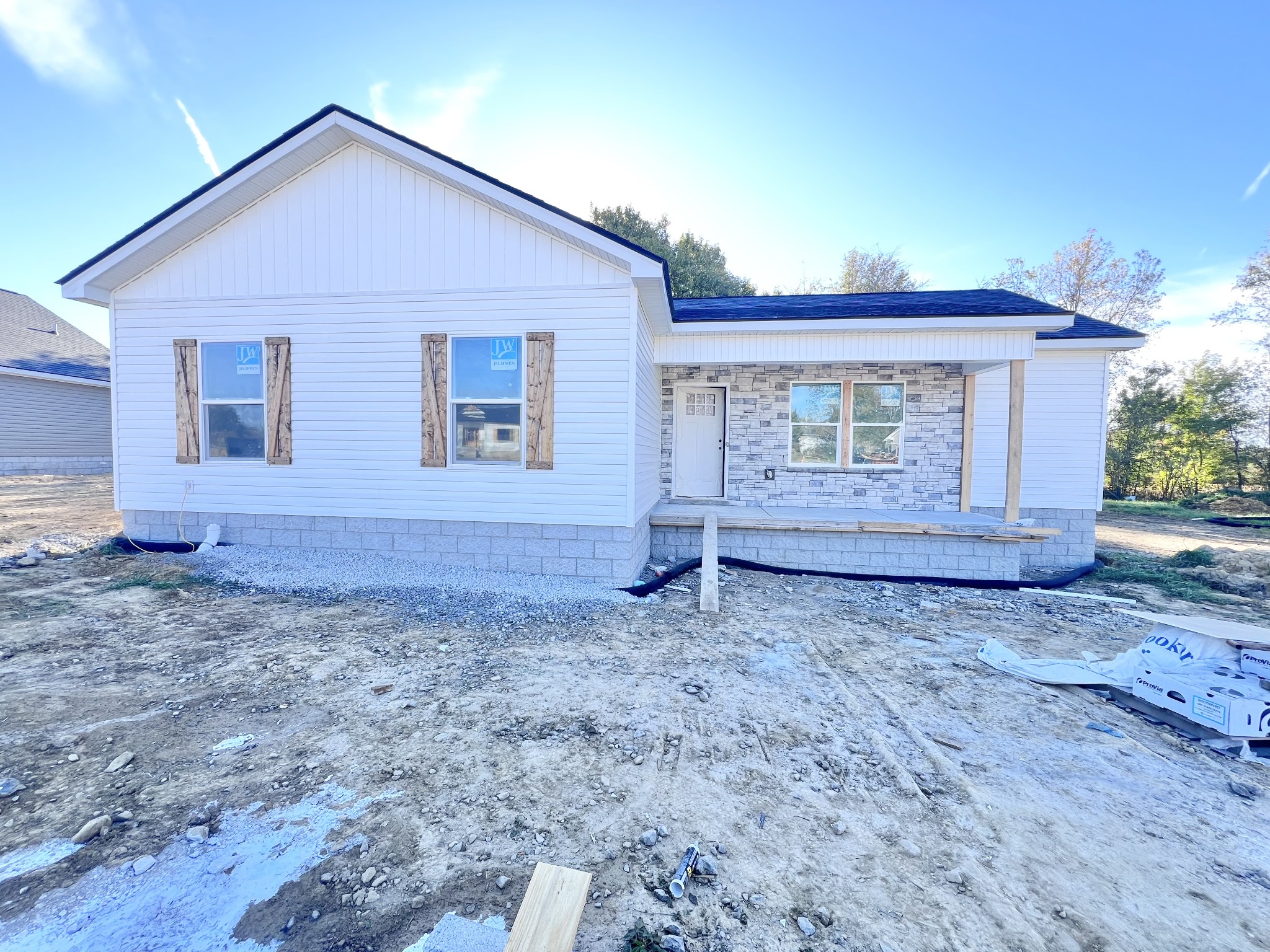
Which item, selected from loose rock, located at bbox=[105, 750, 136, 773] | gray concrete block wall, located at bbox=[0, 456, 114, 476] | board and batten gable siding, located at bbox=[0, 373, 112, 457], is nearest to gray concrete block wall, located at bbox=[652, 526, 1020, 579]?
loose rock, located at bbox=[105, 750, 136, 773]

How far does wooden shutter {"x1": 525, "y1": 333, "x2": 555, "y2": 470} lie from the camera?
5.98 metres

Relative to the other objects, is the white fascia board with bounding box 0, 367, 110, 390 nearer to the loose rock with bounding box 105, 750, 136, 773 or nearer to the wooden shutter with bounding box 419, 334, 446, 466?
the wooden shutter with bounding box 419, 334, 446, 466

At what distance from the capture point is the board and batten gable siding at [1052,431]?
27.5 ft

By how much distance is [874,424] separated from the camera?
8891 mm

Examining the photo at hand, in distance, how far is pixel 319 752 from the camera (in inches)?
105

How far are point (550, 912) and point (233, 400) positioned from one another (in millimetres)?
7665

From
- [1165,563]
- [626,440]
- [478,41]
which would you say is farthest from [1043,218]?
[626,440]

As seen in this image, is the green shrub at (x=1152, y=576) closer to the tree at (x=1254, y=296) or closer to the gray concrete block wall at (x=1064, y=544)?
the gray concrete block wall at (x=1064, y=544)

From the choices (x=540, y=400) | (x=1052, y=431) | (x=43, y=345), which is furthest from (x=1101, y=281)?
(x=43, y=345)

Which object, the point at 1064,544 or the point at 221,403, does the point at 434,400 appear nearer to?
the point at 221,403

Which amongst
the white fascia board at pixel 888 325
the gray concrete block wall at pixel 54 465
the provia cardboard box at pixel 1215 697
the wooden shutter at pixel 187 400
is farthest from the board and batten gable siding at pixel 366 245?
the gray concrete block wall at pixel 54 465

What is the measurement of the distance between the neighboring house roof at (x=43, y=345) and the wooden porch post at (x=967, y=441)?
25.5 m

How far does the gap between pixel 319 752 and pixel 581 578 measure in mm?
3596

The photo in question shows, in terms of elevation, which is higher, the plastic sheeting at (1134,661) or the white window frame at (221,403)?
the white window frame at (221,403)
